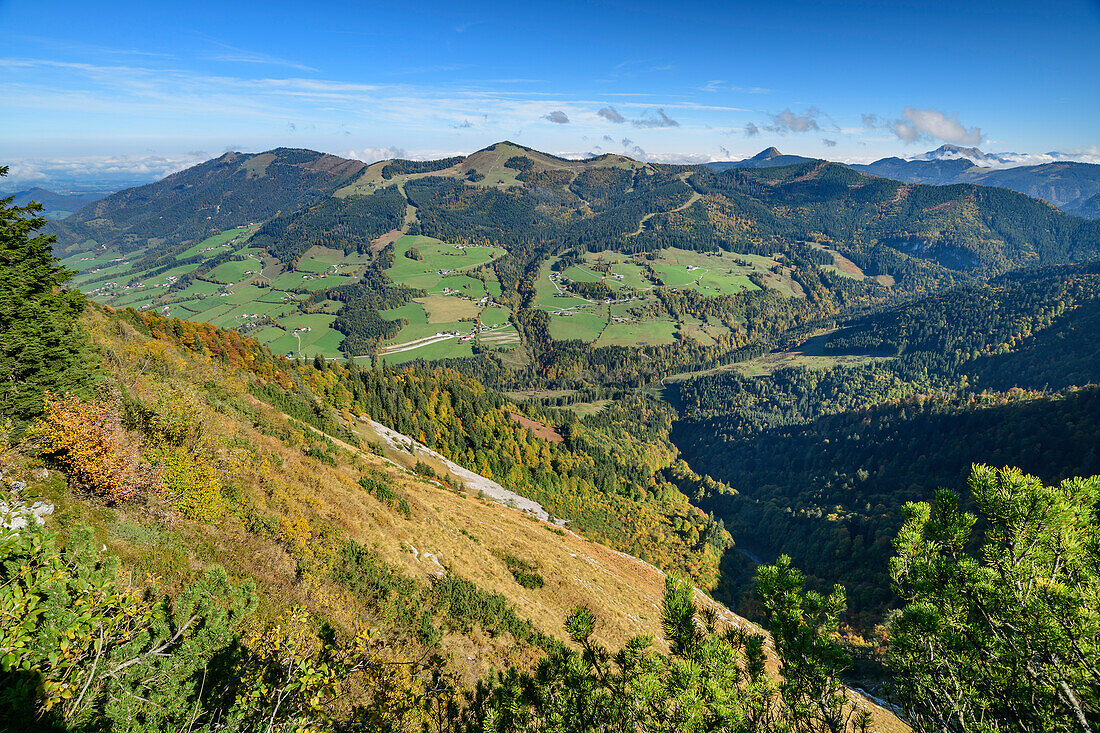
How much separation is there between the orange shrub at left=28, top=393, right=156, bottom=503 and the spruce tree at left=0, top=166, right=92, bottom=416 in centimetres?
452

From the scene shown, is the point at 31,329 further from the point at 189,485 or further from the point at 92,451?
the point at 189,485

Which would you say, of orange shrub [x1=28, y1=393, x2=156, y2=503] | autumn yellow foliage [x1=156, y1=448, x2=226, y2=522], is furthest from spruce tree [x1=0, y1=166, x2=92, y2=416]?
autumn yellow foliage [x1=156, y1=448, x2=226, y2=522]

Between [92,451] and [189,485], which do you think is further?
[189,485]

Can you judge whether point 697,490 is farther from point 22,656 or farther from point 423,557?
point 22,656

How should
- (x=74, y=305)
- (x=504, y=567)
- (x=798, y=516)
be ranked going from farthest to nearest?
(x=798, y=516) → (x=504, y=567) → (x=74, y=305)

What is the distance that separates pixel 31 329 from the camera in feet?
74.7

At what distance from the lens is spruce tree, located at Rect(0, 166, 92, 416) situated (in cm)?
2156

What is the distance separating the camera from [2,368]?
21.2m

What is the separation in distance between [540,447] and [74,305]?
108345mm

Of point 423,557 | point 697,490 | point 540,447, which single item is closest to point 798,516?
point 697,490

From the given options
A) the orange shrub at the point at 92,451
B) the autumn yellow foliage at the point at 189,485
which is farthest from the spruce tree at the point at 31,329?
the autumn yellow foliage at the point at 189,485

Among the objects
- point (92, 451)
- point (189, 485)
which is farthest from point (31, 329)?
point (189, 485)

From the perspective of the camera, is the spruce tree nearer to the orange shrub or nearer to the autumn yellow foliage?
the orange shrub

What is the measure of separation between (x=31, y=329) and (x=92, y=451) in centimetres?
1195
